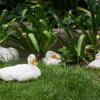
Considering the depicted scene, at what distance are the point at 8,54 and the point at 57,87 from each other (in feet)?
6.56

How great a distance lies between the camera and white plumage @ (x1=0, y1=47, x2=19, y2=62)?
755 centimetres

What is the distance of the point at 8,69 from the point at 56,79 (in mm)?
696

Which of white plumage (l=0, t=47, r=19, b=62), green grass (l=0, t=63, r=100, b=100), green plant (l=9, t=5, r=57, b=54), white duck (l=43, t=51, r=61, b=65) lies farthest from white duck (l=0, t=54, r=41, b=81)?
green plant (l=9, t=5, r=57, b=54)

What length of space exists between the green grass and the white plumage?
3.39ft

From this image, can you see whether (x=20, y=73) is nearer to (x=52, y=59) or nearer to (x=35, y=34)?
(x=52, y=59)

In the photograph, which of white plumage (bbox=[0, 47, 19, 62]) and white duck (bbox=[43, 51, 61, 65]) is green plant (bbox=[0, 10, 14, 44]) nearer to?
white plumage (bbox=[0, 47, 19, 62])

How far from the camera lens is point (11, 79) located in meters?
6.12

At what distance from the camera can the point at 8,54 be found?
762 cm

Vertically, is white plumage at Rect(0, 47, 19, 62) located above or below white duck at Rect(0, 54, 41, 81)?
below

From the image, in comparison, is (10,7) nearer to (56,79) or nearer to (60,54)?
(60,54)

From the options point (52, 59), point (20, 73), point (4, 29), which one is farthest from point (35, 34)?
point (20, 73)

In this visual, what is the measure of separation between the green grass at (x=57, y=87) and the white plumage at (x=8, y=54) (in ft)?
3.39

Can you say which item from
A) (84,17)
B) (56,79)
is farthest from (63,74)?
(84,17)

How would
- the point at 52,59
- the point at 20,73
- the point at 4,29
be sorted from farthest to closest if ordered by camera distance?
the point at 4,29
the point at 52,59
the point at 20,73
